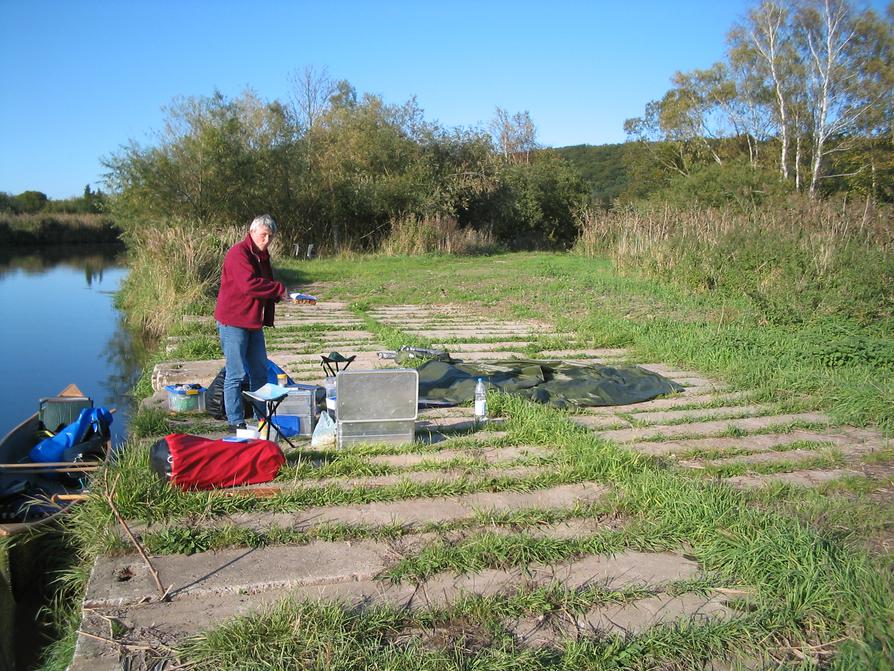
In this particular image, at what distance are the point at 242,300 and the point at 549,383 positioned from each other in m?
2.96

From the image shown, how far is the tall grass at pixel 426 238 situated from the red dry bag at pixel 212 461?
62.2 feet

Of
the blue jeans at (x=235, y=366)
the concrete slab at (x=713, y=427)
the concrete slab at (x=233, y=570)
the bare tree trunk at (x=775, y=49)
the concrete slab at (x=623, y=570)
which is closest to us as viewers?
the concrete slab at (x=233, y=570)

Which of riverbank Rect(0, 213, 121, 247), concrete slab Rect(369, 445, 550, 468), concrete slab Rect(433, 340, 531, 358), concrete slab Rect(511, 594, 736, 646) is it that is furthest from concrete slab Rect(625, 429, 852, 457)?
riverbank Rect(0, 213, 121, 247)

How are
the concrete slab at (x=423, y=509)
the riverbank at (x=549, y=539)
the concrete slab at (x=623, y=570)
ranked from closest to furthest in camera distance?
the riverbank at (x=549, y=539) < the concrete slab at (x=623, y=570) < the concrete slab at (x=423, y=509)

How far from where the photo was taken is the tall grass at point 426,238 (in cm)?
2345

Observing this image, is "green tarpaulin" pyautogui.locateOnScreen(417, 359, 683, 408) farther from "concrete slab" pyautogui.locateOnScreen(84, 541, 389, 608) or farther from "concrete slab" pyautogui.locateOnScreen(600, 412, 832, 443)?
"concrete slab" pyautogui.locateOnScreen(84, 541, 389, 608)

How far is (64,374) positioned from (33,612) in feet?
24.8

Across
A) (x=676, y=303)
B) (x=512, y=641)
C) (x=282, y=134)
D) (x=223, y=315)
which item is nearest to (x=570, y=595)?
(x=512, y=641)

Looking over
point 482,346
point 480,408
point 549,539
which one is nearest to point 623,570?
point 549,539

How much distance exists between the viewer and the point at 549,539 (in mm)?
3648

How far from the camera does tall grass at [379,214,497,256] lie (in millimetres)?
23453

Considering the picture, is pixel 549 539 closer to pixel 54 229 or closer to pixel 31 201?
pixel 54 229

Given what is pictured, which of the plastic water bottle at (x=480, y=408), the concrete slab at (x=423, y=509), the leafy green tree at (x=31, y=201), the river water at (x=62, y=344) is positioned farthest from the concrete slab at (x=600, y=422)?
the leafy green tree at (x=31, y=201)

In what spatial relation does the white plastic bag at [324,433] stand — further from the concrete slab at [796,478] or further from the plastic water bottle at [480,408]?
the concrete slab at [796,478]
